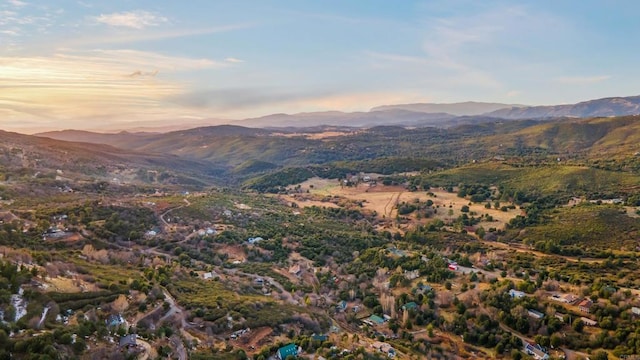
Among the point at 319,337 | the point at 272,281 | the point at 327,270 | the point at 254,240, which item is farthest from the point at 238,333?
the point at 254,240

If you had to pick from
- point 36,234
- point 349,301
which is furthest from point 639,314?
point 36,234

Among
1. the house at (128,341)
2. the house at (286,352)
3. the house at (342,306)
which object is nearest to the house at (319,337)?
the house at (286,352)

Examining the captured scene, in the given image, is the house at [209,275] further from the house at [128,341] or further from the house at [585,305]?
the house at [585,305]

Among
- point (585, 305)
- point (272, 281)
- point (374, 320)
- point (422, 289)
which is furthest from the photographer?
point (272, 281)

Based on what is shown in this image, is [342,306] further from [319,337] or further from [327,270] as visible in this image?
[319,337]

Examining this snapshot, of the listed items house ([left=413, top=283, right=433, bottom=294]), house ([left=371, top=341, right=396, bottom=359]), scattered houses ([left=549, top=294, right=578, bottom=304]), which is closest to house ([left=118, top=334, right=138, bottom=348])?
house ([left=371, top=341, right=396, bottom=359])
